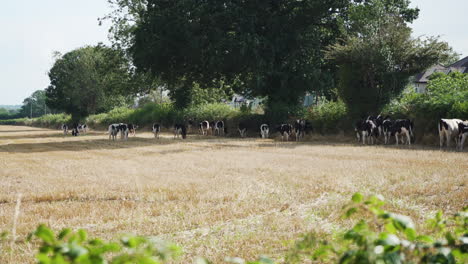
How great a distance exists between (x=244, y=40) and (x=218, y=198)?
22930mm

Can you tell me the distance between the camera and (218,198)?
7883mm

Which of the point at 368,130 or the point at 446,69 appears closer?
the point at 368,130

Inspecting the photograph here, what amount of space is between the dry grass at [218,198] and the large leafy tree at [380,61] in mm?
13428

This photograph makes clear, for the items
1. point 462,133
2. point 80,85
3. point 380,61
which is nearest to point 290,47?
point 380,61

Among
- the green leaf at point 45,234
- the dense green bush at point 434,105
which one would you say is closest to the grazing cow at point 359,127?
the dense green bush at point 434,105

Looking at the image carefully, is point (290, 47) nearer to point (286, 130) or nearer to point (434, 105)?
point (286, 130)

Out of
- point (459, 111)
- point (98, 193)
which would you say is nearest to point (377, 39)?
point (459, 111)

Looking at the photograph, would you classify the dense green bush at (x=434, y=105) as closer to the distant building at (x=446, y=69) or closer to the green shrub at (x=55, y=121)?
the distant building at (x=446, y=69)

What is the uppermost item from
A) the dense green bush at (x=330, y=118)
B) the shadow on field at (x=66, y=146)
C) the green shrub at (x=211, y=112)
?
the green shrub at (x=211, y=112)

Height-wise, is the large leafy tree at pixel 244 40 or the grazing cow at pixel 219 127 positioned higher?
the large leafy tree at pixel 244 40

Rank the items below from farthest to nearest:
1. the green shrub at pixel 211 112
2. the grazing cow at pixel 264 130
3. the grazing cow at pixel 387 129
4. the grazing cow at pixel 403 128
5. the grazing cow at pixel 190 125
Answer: the grazing cow at pixel 190 125, the green shrub at pixel 211 112, the grazing cow at pixel 264 130, the grazing cow at pixel 387 129, the grazing cow at pixel 403 128

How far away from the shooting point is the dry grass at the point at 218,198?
18.3ft

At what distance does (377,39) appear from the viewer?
26359mm

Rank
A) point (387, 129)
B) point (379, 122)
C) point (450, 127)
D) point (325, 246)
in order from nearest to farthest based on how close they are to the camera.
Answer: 1. point (325, 246)
2. point (450, 127)
3. point (387, 129)
4. point (379, 122)
